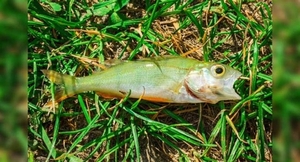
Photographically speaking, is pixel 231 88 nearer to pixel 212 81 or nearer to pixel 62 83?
pixel 212 81

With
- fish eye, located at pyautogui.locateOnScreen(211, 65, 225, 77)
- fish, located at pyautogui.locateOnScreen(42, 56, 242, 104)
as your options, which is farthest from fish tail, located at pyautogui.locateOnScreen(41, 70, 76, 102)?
fish eye, located at pyautogui.locateOnScreen(211, 65, 225, 77)

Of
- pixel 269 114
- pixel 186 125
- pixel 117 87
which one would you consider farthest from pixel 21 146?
pixel 269 114

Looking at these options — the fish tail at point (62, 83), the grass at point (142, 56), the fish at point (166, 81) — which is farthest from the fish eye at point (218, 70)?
the fish tail at point (62, 83)

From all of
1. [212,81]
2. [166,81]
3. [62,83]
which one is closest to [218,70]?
[212,81]

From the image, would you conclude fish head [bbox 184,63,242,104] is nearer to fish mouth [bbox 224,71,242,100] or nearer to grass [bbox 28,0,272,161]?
fish mouth [bbox 224,71,242,100]

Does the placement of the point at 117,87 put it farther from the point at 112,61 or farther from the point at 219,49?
the point at 219,49

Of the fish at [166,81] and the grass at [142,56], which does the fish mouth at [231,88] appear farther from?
the grass at [142,56]
